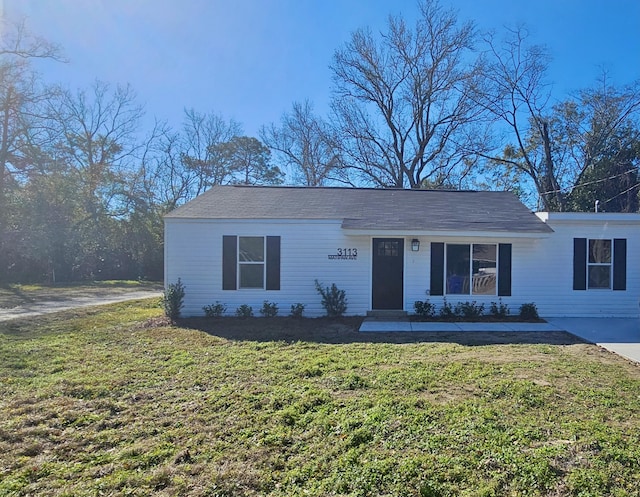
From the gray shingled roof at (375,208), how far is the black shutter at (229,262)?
67 centimetres

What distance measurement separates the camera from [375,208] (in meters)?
11.9

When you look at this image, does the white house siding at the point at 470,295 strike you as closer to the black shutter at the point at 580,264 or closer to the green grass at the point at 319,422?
the black shutter at the point at 580,264

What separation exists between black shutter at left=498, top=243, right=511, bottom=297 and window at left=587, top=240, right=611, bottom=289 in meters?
2.14

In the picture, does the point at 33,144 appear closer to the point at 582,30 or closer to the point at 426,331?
the point at 426,331

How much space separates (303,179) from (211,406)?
2756 centimetres

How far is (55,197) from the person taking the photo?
81.5 feet

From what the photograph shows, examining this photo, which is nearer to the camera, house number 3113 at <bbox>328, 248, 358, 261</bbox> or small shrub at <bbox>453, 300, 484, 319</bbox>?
small shrub at <bbox>453, 300, 484, 319</bbox>

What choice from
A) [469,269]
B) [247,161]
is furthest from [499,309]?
[247,161]

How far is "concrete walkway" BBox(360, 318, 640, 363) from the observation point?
313 inches

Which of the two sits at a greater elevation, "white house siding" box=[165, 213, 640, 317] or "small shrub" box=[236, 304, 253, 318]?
"white house siding" box=[165, 213, 640, 317]

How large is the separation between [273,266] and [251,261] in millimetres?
630

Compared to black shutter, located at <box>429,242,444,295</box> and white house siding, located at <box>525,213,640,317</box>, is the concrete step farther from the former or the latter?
white house siding, located at <box>525,213,640,317</box>

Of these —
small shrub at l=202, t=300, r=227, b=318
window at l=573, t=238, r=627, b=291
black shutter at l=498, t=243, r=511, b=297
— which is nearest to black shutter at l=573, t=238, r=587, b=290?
window at l=573, t=238, r=627, b=291

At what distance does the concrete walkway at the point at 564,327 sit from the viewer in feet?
26.1
